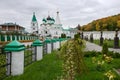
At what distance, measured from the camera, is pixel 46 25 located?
82.4m

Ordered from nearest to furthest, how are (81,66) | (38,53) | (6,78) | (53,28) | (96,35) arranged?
(6,78)
(81,66)
(38,53)
(96,35)
(53,28)

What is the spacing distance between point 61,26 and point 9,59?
79.3 metres

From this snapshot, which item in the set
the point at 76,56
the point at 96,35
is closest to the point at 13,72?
the point at 76,56

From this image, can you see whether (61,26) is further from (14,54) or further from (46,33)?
(14,54)

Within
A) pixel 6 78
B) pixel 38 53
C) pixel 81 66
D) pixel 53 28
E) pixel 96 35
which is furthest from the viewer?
pixel 53 28

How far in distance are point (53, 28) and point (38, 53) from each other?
70.6 meters

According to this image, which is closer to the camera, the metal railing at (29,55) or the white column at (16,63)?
the white column at (16,63)

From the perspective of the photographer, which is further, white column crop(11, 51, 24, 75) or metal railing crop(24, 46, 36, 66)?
metal railing crop(24, 46, 36, 66)

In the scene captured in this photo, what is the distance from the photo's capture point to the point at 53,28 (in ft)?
269

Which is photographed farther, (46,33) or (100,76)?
(46,33)

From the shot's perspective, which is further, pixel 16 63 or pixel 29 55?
pixel 29 55

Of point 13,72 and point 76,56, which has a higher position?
point 76,56

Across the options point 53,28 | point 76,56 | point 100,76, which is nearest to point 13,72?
point 76,56

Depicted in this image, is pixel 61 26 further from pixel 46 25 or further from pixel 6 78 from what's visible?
pixel 6 78
